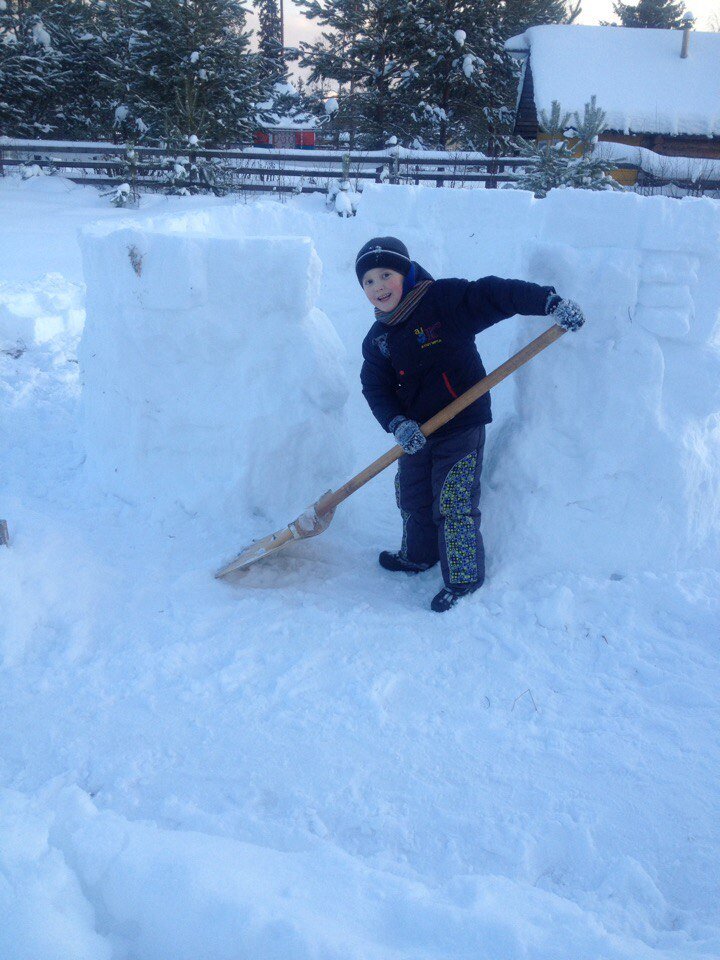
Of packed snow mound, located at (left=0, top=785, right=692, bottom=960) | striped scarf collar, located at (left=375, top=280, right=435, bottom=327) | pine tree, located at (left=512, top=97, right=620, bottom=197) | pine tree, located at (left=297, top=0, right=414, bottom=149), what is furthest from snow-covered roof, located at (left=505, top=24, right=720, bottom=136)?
packed snow mound, located at (left=0, top=785, right=692, bottom=960)

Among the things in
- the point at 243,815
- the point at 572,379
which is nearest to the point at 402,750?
the point at 243,815

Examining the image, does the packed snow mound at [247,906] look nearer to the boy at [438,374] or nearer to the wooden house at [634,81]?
the boy at [438,374]

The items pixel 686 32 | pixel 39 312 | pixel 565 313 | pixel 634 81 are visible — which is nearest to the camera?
pixel 565 313

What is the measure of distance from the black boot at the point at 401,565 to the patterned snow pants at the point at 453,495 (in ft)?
0.50

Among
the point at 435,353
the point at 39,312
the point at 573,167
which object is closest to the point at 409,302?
the point at 435,353

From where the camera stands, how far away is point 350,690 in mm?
2143

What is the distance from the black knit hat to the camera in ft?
8.25

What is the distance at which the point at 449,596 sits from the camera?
102 inches

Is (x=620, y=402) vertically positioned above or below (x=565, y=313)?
below

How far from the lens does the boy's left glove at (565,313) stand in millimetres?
2340

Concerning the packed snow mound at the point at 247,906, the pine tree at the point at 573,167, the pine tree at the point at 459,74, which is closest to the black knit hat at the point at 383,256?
the packed snow mound at the point at 247,906

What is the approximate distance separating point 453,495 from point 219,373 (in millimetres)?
1192

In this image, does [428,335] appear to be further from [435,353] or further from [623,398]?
[623,398]

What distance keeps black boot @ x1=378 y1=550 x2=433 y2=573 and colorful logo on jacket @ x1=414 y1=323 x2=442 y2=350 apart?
0.90 m
